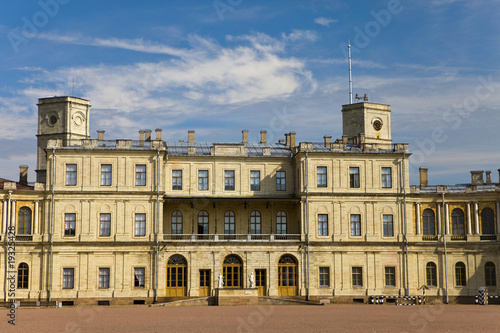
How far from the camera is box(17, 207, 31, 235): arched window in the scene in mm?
53812

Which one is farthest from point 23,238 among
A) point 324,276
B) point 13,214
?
point 324,276

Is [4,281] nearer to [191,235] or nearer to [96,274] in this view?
[96,274]

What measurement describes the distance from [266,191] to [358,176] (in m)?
7.66

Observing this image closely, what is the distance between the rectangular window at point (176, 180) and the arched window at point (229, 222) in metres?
4.52

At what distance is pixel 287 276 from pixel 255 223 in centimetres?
561

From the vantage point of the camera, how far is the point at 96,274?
53.6 metres

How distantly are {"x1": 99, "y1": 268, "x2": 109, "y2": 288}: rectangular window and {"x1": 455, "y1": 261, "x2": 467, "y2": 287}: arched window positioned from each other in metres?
27.7

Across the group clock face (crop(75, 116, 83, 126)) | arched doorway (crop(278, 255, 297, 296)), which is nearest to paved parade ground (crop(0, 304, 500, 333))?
arched doorway (crop(278, 255, 297, 296))

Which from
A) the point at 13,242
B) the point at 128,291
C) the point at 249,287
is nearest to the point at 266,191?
the point at 249,287

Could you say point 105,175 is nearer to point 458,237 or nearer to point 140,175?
point 140,175

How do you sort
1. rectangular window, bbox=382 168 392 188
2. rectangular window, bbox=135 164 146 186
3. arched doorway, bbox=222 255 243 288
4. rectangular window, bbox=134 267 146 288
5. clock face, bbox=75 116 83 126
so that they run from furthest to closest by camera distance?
clock face, bbox=75 116 83 126, rectangular window, bbox=382 168 392 188, rectangular window, bbox=135 164 146 186, arched doorway, bbox=222 255 243 288, rectangular window, bbox=134 267 146 288

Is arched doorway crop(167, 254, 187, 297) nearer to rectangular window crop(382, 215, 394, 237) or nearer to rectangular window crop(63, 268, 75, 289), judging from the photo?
rectangular window crop(63, 268, 75, 289)

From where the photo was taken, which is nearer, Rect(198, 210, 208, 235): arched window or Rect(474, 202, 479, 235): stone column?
Rect(474, 202, 479, 235): stone column

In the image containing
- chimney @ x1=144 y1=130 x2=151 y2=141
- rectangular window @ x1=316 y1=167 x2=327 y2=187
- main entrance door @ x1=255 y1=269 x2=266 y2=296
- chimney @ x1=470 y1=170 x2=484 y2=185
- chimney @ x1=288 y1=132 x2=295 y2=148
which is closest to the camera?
main entrance door @ x1=255 y1=269 x2=266 y2=296
